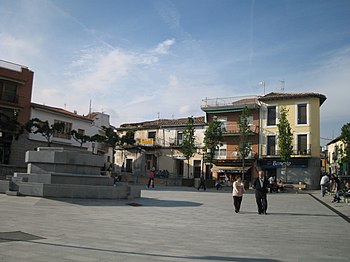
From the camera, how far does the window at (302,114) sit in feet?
127

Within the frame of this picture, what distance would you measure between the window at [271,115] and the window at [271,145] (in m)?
1.67

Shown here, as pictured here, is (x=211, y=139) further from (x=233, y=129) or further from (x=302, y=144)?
(x=302, y=144)

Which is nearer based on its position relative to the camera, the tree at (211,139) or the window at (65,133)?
the tree at (211,139)

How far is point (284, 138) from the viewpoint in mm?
36438

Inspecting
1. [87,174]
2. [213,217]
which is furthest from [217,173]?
[213,217]

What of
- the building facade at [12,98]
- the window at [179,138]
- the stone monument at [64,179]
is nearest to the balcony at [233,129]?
the window at [179,138]

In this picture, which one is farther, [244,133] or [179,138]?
[179,138]

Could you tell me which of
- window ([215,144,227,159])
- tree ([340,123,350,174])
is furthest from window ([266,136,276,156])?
tree ([340,123,350,174])

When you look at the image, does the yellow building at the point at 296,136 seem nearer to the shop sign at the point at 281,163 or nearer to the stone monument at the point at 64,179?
the shop sign at the point at 281,163

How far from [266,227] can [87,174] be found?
29.3 ft

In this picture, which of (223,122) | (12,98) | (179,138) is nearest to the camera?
(12,98)

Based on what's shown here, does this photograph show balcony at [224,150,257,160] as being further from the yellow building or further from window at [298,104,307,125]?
window at [298,104,307,125]

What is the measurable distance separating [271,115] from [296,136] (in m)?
3.78

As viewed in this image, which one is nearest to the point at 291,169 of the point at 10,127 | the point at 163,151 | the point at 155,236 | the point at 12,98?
the point at 163,151
